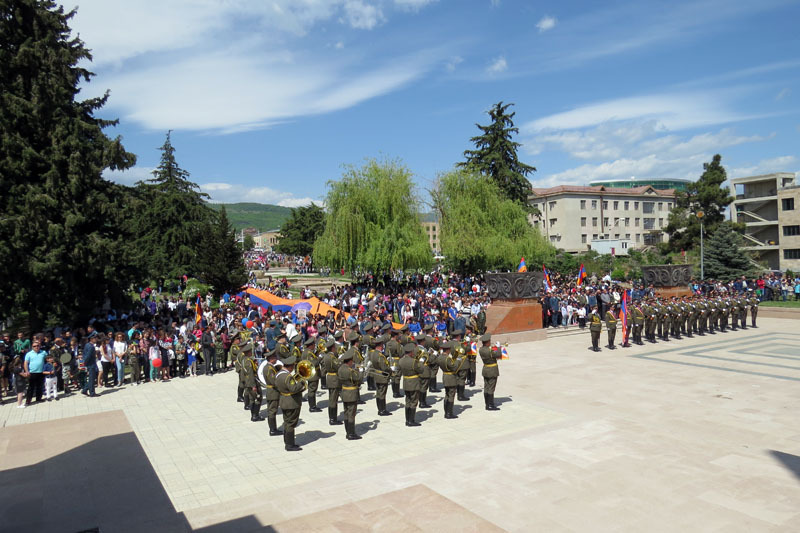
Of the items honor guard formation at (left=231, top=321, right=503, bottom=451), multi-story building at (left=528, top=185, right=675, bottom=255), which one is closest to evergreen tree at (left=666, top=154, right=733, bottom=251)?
multi-story building at (left=528, top=185, right=675, bottom=255)

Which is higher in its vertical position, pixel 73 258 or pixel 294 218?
pixel 294 218

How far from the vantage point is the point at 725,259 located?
125ft

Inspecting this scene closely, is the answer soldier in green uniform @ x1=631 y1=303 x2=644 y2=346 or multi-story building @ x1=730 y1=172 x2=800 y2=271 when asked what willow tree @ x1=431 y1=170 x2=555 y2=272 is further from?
multi-story building @ x1=730 y1=172 x2=800 y2=271

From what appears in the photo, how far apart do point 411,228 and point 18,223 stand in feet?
66.5

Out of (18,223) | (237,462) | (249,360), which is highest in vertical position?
(18,223)

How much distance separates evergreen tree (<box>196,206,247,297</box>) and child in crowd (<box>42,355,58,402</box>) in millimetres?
19738

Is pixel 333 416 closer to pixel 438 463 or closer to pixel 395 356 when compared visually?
pixel 395 356

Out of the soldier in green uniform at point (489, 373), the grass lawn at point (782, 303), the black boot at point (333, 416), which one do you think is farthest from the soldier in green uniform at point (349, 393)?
the grass lawn at point (782, 303)

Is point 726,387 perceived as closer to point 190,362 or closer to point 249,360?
point 249,360

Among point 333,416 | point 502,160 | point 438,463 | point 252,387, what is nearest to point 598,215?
point 502,160

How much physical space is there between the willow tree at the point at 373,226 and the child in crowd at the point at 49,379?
19138 millimetres

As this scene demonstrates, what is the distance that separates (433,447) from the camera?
377 inches

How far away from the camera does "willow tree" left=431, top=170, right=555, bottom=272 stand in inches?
1396

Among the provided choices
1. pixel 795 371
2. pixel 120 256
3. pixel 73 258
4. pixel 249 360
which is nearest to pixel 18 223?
pixel 73 258
